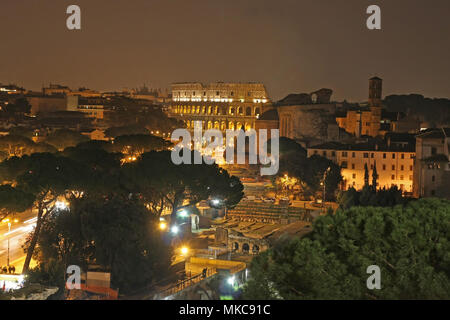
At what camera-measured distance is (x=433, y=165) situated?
2953 cm

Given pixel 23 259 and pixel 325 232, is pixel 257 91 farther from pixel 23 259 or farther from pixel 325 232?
pixel 325 232

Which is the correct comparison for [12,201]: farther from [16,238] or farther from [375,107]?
[375,107]

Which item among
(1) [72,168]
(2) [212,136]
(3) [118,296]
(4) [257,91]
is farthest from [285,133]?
(3) [118,296]

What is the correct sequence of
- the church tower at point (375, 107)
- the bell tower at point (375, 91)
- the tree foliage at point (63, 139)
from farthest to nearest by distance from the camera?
1. the bell tower at point (375, 91)
2. the church tower at point (375, 107)
3. the tree foliage at point (63, 139)

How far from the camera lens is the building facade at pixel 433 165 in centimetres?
2902

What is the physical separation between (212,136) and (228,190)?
44348 mm

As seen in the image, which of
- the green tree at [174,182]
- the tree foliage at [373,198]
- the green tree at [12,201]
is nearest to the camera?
the green tree at [12,201]

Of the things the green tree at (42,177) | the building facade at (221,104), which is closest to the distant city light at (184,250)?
the green tree at (42,177)

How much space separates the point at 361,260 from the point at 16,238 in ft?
46.7

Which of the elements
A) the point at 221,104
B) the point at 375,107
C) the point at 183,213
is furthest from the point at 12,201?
the point at 221,104

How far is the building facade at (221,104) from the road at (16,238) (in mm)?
46057

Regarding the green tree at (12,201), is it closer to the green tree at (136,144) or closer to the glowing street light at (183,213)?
the glowing street light at (183,213)

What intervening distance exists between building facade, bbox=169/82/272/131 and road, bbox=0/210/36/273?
1813 inches

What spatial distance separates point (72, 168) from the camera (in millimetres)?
21266
